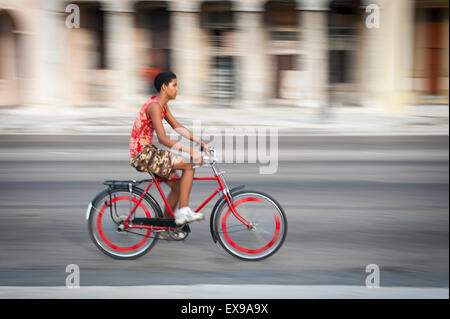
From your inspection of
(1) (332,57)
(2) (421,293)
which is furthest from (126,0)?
(2) (421,293)

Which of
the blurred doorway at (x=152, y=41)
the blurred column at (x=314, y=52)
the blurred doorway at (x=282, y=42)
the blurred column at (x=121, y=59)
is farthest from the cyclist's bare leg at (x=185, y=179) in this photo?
the blurred doorway at (x=282, y=42)

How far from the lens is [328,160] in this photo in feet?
34.5

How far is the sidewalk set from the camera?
16.2 meters

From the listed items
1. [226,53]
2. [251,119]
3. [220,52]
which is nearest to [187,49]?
[220,52]

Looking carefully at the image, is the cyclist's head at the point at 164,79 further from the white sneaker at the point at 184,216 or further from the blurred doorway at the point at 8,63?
the blurred doorway at the point at 8,63

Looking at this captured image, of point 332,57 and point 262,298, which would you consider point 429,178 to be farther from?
point 332,57

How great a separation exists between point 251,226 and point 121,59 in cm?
1885

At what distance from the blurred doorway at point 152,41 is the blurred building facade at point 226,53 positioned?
42 millimetres

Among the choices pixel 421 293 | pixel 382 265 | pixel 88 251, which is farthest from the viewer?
pixel 88 251

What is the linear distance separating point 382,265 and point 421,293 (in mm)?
932

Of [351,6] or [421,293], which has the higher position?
[351,6]

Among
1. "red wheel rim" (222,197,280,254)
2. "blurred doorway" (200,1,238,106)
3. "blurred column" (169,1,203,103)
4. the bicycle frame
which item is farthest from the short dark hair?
"blurred doorway" (200,1,238,106)

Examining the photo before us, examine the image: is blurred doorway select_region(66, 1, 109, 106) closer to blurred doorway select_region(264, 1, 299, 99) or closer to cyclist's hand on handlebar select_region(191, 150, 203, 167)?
blurred doorway select_region(264, 1, 299, 99)

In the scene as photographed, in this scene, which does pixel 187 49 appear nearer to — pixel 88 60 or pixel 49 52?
pixel 88 60
